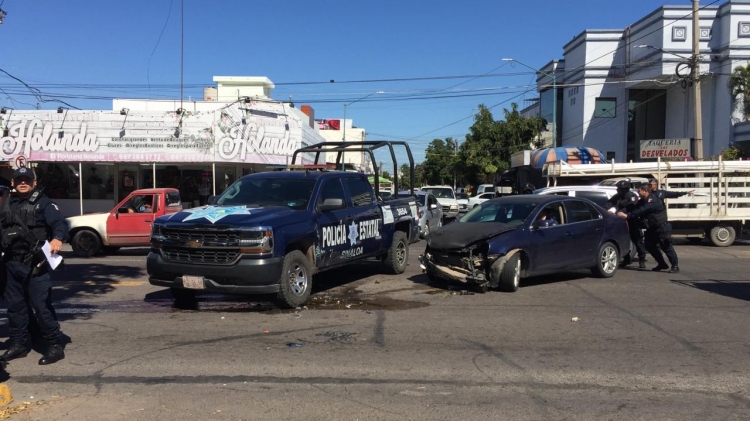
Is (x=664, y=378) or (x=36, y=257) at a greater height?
(x=36, y=257)

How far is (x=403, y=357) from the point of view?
5.88 metres

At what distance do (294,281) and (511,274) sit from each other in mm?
3337

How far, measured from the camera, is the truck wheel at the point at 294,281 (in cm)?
769

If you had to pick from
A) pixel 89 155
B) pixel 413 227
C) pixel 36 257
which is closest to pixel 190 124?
pixel 89 155

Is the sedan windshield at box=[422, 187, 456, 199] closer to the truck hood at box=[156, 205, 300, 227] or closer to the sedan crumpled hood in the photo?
the sedan crumpled hood

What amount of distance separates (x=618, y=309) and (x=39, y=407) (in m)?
6.92

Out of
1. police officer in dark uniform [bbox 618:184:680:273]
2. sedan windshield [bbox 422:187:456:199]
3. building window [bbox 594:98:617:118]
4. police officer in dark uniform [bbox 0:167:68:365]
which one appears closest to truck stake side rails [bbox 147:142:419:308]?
police officer in dark uniform [bbox 0:167:68:365]

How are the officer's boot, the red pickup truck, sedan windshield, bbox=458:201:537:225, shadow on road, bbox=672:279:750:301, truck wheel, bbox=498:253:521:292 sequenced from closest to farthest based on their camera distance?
1. the officer's boot
2. truck wheel, bbox=498:253:521:292
3. shadow on road, bbox=672:279:750:301
4. sedan windshield, bbox=458:201:537:225
5. the red pickup truck

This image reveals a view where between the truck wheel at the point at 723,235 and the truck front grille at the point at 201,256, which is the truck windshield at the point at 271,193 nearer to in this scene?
the truck front grille at the point at 201,256

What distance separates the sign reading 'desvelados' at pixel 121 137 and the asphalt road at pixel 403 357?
14.3 m

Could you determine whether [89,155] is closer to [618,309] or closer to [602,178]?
[602,178]

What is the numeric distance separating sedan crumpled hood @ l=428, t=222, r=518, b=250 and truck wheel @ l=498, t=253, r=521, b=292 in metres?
0.47

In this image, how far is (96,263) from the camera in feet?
44.0

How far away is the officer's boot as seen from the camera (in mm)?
5613
